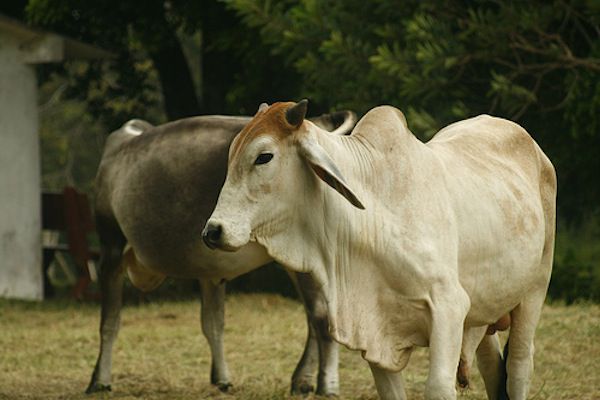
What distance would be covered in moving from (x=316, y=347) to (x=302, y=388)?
28cm

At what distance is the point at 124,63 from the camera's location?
15125mm

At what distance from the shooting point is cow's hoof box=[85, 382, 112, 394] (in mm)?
7383

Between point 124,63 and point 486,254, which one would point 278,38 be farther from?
point 486,254

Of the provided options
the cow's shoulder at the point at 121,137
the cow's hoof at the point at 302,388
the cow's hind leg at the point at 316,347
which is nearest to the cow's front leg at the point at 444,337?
the cow's hind leg at the point at 316,347

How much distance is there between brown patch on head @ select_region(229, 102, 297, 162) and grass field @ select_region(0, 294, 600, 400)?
2430 millimetres

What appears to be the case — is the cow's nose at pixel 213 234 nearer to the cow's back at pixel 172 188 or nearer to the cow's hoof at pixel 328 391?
the cow's back at pixel 172 188

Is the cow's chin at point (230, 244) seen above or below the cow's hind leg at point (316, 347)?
above

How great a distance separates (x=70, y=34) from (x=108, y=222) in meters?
7.63

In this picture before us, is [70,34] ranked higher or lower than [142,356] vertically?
higher

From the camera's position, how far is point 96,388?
24.3ft

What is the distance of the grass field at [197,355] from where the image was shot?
7.28 m

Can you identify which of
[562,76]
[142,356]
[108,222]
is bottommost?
[142,356]

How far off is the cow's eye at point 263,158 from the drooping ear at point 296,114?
0.14 metres

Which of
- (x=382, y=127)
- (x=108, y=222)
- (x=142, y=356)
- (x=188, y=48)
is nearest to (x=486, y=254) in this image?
(x=382, y=127)
